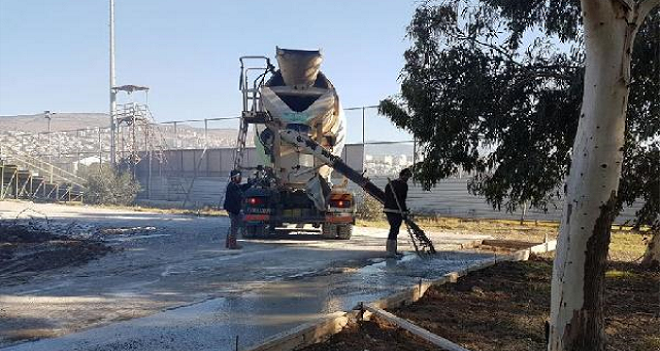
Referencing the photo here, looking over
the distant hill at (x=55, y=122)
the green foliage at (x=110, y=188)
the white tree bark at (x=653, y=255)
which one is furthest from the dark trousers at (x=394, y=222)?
the distant hill at (x=55, y=122)

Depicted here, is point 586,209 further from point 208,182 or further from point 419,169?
point 208,182

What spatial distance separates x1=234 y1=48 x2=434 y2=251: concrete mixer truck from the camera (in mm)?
13211

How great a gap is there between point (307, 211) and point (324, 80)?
3.12 m

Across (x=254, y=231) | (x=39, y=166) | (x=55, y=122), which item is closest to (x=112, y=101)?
(x=39, y=166)

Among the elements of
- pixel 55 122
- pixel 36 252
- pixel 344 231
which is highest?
pixel 55 122

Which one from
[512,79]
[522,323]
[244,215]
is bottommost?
[522,323]

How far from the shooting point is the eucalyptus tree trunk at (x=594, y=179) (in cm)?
423

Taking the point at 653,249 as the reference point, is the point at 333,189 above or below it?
above

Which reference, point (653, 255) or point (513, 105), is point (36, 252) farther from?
point (653, 255)

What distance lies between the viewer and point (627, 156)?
302 inches

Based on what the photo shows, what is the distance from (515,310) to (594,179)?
3200mm

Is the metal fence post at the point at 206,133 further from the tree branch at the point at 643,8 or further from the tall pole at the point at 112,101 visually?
the tree branch at the point at 643,8

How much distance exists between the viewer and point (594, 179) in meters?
4.25

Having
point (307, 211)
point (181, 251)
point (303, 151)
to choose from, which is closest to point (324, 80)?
point (303, 151)
